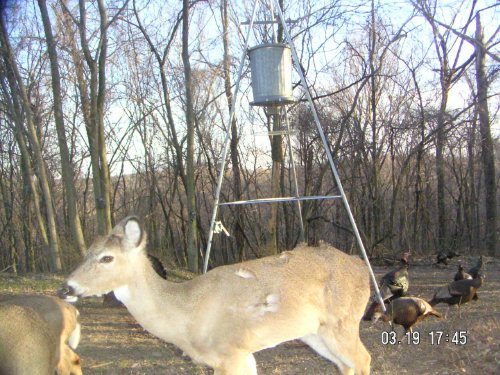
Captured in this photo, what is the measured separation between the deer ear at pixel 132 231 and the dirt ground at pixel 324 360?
2.50 m

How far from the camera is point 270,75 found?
26.2 ft

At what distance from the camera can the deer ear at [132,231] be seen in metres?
4.39

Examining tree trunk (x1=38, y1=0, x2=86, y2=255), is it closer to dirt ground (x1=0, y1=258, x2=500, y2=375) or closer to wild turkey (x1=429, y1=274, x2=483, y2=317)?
dirt ground (x1=0, y1=258, x2=500, y2=375)

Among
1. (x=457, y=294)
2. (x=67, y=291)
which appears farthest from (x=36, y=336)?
(x=457, y=294)

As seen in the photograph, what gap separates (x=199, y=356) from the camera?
4.46 metres

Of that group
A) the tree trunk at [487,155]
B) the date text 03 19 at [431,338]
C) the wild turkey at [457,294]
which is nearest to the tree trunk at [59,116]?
the date text 03 19 at [431,338]

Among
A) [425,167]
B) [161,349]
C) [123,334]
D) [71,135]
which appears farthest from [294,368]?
[71,135]

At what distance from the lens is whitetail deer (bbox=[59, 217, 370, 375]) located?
438 centimetres

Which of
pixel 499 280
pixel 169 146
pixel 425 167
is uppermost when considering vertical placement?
pixel 169 146

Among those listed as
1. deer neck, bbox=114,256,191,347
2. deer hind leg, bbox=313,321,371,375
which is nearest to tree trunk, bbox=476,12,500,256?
deer hind leg, bbox=313,321,371,375

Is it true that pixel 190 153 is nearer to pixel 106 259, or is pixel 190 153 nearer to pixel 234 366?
pixel 106 259

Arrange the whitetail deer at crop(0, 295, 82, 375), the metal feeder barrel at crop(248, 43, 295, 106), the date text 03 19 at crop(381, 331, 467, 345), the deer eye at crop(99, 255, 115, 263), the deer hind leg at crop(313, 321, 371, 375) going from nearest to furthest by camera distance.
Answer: the deer eye at crop(99, 255, 115, 263)
the whitetail deer at crop(0, 295, 82, 375)
the deer hind leg at crop(313, 321, 371, 375)
the date text 03 19 at crop(381, 331, 467, 345)
the metal feeder barrel at crop(248, 43, 295, 106)

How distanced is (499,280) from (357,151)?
963 centimetres

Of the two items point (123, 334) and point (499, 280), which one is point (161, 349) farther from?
point (499, 280)
